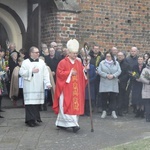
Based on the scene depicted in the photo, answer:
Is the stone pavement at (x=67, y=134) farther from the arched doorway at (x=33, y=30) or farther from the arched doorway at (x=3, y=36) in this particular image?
the arched doorway at (x=3, y=36)

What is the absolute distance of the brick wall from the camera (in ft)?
43.7

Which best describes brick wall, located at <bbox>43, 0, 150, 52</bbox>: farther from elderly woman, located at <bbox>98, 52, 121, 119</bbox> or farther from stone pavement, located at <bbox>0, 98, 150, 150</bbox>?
stone pavement, located at <bbox>0, 98, 150, 150</bbox>

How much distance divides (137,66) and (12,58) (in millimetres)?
3507

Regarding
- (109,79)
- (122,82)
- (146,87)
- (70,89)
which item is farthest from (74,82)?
(122,82)

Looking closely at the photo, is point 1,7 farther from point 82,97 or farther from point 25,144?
point 25,144

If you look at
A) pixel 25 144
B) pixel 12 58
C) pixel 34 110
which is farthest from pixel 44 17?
pixel 25 144

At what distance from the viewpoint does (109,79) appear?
11211 millimetres

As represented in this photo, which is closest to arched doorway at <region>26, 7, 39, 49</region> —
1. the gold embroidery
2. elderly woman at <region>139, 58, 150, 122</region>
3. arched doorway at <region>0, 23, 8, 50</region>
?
arched doorway at <region>0, 23, 8, 50</region>

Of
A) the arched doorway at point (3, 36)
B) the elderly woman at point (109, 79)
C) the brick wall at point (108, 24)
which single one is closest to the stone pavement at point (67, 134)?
the elderly woman at point (109, 79)

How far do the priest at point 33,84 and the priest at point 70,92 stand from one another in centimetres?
46

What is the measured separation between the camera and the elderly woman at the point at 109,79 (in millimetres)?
11211

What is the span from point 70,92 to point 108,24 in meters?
5.67

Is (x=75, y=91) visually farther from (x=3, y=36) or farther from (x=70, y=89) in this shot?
(x=3, y=36)

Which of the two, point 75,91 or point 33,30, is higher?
point 33,30
